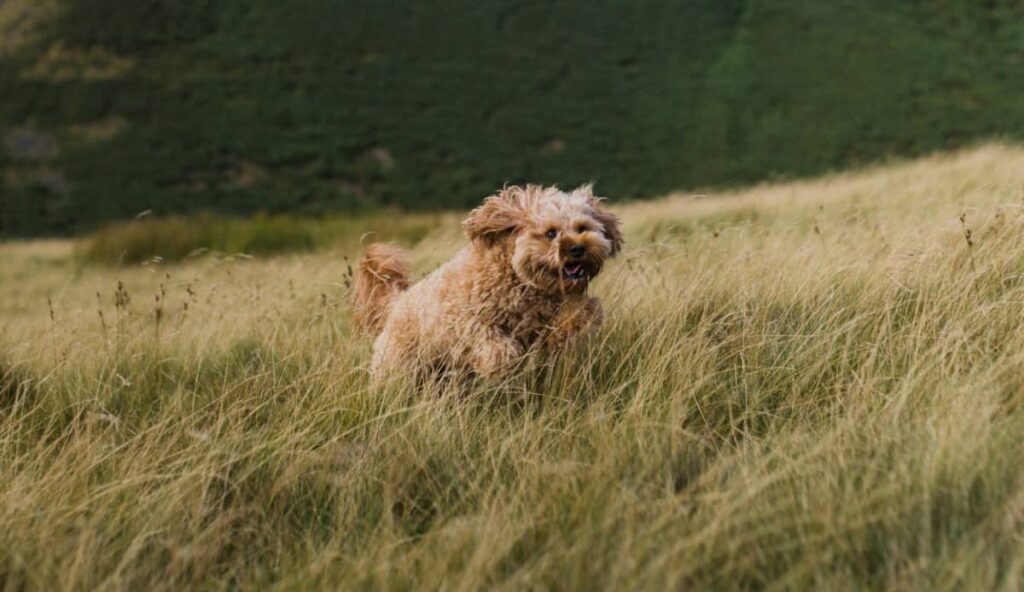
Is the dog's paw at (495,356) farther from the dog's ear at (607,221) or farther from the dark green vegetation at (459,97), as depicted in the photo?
the dark green vegetation at (459,97)

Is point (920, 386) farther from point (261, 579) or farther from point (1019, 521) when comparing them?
point (261, 579)

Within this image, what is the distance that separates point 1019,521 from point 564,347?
1.75 meters

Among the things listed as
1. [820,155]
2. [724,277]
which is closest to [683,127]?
[820,155]

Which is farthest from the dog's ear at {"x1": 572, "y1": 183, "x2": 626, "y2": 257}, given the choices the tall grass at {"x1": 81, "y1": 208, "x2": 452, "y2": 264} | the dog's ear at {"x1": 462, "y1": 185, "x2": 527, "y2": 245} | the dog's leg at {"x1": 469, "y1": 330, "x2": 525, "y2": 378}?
the tall grass at {"x1": 81, "y1": 208, "x2": 452, "y2": 264}

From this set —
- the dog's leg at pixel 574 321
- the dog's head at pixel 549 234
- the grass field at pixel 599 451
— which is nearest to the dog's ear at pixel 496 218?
the dog's head at pixel 549 234

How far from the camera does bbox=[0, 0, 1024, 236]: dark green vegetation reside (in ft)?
85.3

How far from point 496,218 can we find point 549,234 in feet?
0.85

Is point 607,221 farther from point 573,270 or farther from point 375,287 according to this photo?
point 375,287

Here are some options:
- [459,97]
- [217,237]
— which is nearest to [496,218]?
[217,237]

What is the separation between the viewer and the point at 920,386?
10.2 ft

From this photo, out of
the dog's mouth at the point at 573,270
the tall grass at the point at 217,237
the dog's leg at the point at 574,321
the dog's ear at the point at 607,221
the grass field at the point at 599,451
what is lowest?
the tall grass at the point at 217,237

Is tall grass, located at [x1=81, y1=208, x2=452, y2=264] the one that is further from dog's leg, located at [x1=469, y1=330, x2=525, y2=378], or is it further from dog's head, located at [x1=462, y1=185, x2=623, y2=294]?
dog's leg, located at [x1=469, y1=330, x2=525, y2=378]

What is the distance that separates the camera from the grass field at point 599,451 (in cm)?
229

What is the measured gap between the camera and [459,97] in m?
30.1
